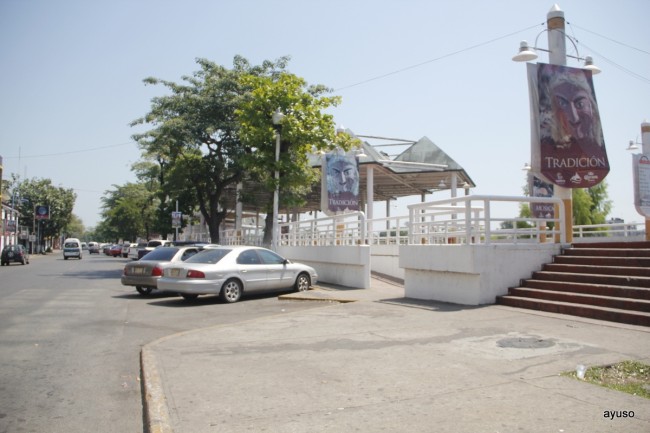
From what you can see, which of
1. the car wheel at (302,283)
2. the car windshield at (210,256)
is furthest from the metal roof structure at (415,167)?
the car windshield at (210,256)

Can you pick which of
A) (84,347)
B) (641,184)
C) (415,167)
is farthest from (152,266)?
(415,167)

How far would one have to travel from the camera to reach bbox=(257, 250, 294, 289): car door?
1491 centimetres

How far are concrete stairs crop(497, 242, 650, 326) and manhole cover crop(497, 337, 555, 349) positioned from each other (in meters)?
2.08

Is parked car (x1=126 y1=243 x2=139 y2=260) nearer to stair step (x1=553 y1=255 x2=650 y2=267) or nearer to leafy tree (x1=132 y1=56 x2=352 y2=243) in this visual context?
leafy tree (x1=132 y1=56 x2=352 y2=243)

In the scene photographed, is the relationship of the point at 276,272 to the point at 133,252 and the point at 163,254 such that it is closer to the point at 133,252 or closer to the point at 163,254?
the point at 163,254

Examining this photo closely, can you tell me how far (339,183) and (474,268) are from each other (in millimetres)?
11030

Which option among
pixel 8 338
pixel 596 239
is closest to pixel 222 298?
pixel 8 338

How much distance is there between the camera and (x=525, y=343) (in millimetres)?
7418

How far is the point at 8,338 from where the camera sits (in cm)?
897

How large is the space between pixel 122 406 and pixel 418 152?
1117 inches

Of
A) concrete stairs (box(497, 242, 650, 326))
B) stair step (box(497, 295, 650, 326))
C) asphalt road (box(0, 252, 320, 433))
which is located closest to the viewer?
asphalt road (box(0, 252, 320, 433))

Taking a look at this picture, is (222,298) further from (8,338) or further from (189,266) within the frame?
(8,338)

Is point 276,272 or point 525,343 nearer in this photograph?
point 525,343

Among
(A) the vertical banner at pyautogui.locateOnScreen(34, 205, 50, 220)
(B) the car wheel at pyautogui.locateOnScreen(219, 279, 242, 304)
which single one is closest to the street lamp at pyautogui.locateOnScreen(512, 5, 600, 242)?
(B) the car wheel at pyautogui.locateOnScreen(219, 279, 242, 304)
